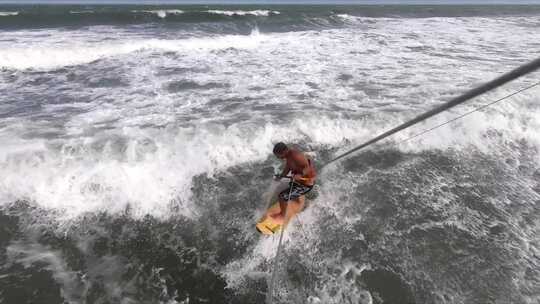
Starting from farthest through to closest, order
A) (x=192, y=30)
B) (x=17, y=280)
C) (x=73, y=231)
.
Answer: (x=192, y=30) < (x=73, y=231) < (x=17, y=280)

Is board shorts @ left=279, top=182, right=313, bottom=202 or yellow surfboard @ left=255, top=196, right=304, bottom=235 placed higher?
board shorts @ left=279, top=182, right=313, bottom=202

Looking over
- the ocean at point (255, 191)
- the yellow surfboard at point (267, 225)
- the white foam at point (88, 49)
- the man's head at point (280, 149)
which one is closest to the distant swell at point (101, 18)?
the white foam at point (88, 49)

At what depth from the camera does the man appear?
18.5ft

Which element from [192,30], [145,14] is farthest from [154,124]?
[145,14]

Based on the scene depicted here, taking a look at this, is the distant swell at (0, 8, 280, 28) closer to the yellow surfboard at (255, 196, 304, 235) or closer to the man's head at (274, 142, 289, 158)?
the yellow surfboard at (255, 196, 304, 235)

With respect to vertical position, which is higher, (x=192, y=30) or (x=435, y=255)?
(x=192, y=30)

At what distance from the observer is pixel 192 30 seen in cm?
2534

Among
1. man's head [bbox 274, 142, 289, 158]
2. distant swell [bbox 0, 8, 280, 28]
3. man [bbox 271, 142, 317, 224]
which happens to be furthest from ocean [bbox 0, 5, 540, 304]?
distant swell [bbox 0, 8, 280, 28]

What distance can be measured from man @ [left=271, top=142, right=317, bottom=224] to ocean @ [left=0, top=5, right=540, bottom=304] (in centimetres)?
29

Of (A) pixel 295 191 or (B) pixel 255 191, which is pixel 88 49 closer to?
(B) pixel 255 191

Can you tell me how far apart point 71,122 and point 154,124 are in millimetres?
2301

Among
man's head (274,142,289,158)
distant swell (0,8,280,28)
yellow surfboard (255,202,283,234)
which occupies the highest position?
distant swell (0,8,280,28)

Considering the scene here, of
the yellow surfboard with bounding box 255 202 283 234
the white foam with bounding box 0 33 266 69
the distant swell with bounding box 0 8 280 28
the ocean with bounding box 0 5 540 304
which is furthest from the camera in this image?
the distant swell with bounding box 0 8 280 28

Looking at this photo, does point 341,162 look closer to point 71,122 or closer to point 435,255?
point 435,255
